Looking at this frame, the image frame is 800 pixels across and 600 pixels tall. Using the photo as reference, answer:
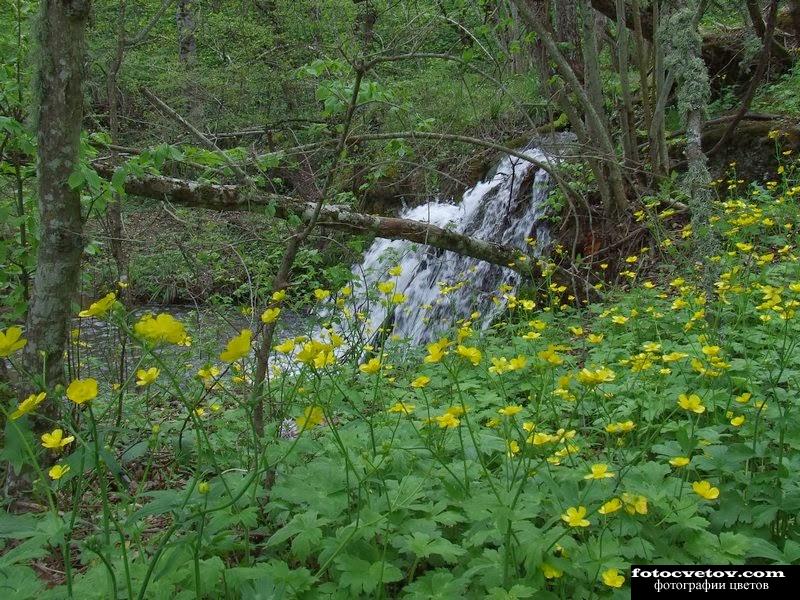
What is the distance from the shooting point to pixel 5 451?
4.65 ft

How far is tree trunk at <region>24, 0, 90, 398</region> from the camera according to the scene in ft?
7.82

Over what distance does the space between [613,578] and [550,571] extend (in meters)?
0.14

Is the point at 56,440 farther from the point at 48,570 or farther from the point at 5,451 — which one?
the point at 48,570

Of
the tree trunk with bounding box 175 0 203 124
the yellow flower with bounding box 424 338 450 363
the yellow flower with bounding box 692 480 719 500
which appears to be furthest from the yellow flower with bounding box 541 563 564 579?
the tree trunk with bounding box 175 0 203 124

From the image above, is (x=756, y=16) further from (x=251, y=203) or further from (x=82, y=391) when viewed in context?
(x=82, y=391)

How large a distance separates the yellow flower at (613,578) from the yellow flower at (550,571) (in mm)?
101

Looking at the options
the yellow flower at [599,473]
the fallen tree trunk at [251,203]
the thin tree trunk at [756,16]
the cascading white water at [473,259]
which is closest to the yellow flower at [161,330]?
the yellow flower at [599,473]

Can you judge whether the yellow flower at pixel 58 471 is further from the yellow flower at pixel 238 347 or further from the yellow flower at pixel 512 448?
the yellow flower at pixel 512 448

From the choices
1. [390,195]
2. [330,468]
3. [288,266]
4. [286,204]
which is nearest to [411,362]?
[286,204]

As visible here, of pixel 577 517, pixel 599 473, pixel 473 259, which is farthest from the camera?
pixel 473 259

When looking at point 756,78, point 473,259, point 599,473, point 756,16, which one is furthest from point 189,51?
point 599,473

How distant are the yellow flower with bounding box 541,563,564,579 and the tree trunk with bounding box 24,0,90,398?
1.93 metres

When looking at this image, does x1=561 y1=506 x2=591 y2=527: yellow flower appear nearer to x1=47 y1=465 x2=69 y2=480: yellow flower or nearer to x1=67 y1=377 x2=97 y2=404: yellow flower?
x1=67 y1=377 x2=97 y2=404: yellow flower

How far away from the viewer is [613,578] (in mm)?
1429
